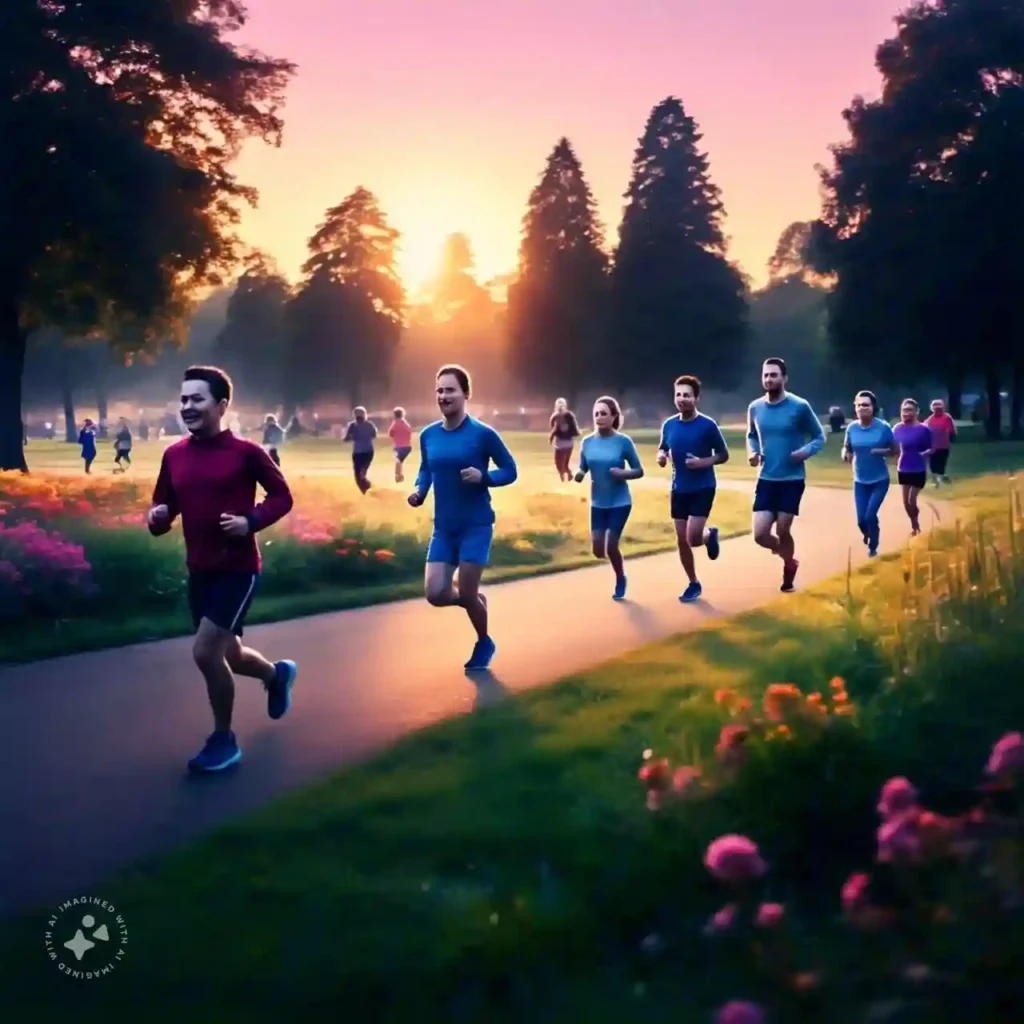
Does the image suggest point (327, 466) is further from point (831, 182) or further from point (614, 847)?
point (614, 847)

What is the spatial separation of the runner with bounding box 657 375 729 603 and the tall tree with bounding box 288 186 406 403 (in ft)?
177

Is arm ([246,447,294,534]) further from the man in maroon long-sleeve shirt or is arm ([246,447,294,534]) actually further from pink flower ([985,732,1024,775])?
pink flower ([985,732,1024,775])

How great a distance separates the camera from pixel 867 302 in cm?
4459

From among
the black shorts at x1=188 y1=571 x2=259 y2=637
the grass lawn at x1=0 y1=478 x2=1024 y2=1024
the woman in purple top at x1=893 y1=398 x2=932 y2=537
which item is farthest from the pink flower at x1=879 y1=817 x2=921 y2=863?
the woman in purple top at x1=893 y1=398 x2=932 y2=537

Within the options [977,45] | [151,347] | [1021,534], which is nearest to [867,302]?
[977,45]

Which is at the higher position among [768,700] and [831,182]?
[831,182]

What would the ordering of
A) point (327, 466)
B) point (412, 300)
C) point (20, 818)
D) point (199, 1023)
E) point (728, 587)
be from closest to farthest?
point (199, 1023) < point (20, 818) < point (728, 587) < point (327, 466) < point (412, 300)

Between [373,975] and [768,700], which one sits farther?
[768,700]

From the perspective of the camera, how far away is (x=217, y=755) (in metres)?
6.41

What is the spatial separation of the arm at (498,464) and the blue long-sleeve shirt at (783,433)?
388 cm

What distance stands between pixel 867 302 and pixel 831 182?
4418 mm

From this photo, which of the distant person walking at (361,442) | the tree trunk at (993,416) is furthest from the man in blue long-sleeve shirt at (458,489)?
the tree trunk at (993,416)

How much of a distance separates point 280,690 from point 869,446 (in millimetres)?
9267

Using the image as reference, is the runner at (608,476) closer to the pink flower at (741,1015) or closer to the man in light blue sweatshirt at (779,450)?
the man in light blue sweatshirt at (779,450)
